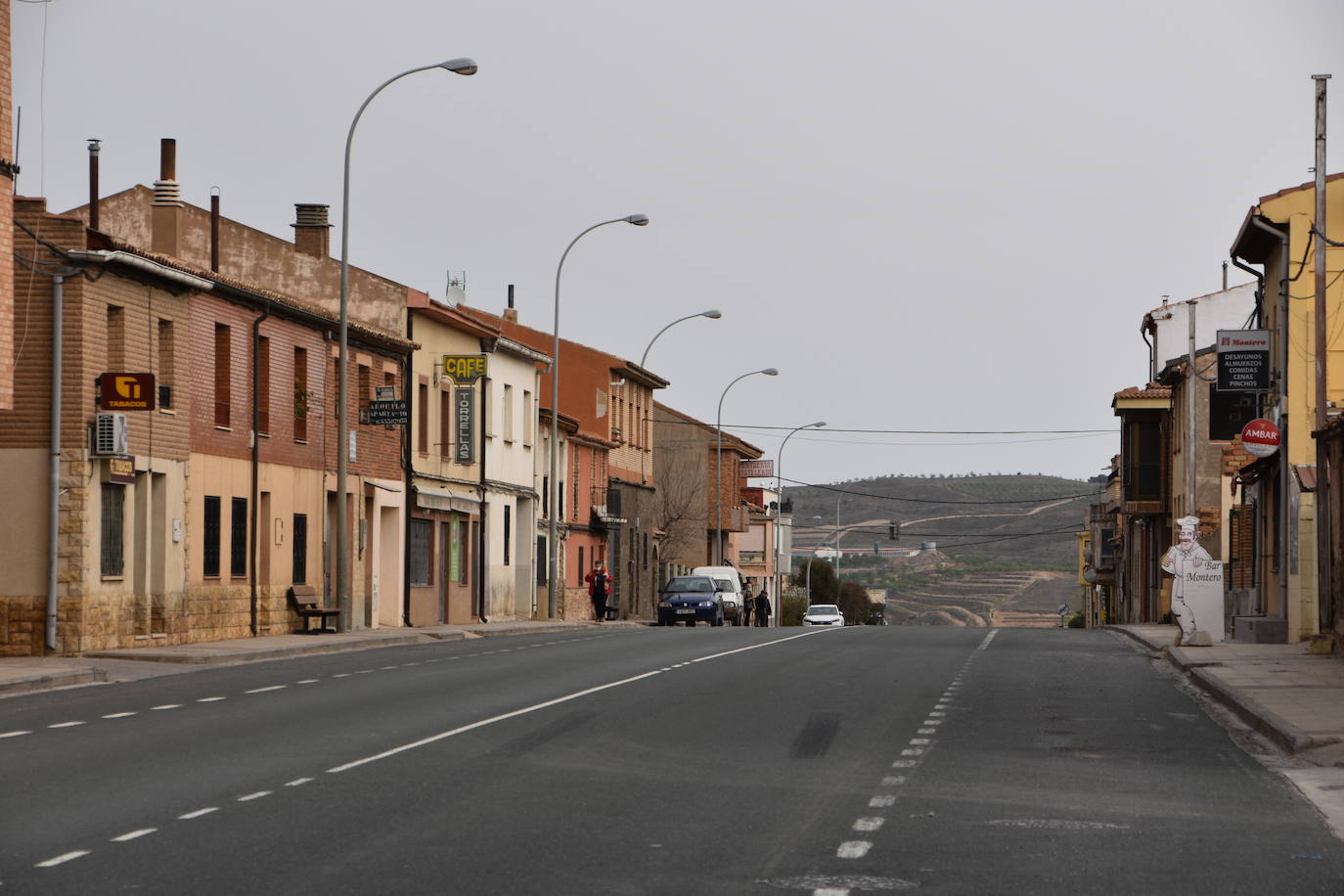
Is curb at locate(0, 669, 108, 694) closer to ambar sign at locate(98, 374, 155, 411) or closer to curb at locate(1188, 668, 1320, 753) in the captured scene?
ambar sign at locate(98, 374, 155, 411)

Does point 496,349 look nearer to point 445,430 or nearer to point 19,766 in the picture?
point 445,430

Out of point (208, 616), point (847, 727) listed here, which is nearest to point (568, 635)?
point (208, 616)

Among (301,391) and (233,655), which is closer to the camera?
(233,655)

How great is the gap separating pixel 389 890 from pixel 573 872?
97 cm

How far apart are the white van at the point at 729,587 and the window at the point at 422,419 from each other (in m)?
21.5

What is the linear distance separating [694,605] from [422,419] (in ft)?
44.8

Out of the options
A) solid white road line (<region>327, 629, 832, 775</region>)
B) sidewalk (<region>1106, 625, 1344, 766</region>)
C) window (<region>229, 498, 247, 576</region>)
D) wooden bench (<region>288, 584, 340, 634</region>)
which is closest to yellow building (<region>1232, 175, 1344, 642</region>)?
sidewalk (<region>1106, 625, 1344, 766</region>)

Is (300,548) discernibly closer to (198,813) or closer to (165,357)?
(165,357)

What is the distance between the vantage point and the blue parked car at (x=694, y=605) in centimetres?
5672

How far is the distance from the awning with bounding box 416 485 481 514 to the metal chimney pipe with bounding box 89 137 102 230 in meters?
10.6

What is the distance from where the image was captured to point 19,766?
13.4 m

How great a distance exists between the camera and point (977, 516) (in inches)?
6560

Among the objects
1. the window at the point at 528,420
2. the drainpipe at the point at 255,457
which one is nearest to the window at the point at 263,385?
the drainpipe at the point at 255,457

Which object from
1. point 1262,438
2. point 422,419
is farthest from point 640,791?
point 422,419
